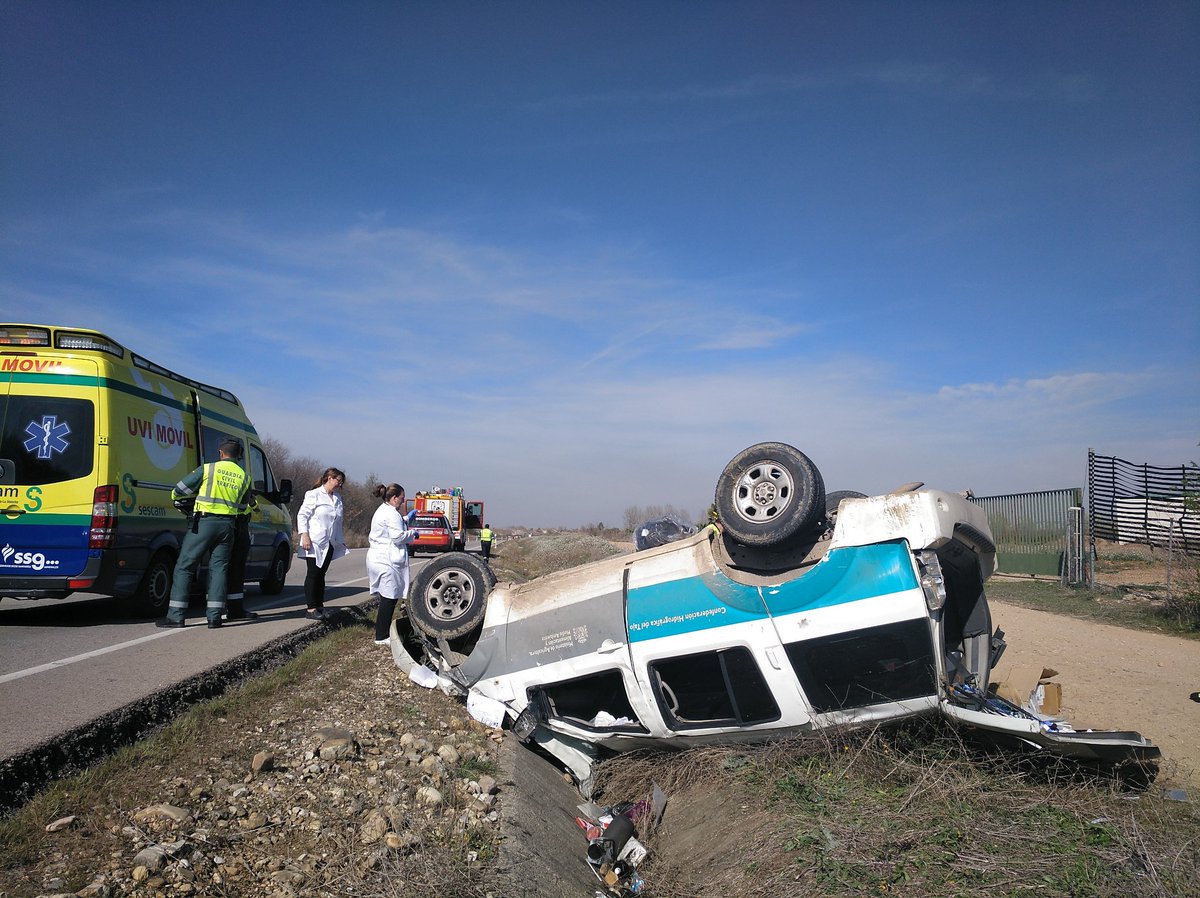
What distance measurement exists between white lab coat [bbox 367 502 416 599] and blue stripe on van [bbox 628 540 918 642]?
322 centimetres

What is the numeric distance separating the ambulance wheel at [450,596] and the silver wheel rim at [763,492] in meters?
2.27

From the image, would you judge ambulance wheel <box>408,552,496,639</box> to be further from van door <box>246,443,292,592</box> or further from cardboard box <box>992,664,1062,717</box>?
van door <box>246,443,292,592</box>

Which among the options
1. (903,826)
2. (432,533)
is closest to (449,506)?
(432,533)

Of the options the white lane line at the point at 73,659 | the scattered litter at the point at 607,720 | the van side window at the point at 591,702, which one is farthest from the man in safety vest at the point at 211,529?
the scattered litter at the point at 607,720

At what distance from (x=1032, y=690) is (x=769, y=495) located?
351 cm

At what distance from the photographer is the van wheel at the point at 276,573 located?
36.5 ft

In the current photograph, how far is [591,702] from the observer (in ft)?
17.8

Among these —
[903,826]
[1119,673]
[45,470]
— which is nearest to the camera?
[903,826]

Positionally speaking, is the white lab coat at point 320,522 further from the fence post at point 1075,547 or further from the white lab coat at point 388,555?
the fence post at point 1075,547

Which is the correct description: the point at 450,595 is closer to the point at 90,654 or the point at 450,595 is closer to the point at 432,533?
the point at 90,654

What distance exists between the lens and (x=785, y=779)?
14.9ft

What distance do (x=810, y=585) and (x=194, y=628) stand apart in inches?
248

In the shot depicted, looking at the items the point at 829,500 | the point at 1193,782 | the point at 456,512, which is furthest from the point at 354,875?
the point at 456,512

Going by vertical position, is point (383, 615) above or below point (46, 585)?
below
